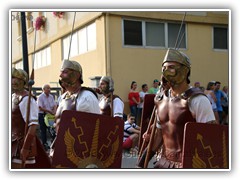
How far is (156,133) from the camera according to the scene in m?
3.40

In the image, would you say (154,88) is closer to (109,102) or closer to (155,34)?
(155,34)

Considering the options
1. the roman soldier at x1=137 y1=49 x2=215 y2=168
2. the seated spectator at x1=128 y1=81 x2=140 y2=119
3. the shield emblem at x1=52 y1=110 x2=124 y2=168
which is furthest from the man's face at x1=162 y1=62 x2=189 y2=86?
the seated spectator at x1=128 y1=81 x2=140 y2=119

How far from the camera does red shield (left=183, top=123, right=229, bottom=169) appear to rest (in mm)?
2893

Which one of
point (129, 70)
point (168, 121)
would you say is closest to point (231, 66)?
point (168, 121)

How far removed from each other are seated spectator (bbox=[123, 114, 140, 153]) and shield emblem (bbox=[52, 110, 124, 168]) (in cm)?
280

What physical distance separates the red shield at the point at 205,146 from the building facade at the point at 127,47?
488cm

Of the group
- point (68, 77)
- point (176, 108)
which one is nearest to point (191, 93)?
point (176, 108)

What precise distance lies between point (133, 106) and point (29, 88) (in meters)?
4.34

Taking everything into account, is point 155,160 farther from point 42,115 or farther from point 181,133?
point 42,115

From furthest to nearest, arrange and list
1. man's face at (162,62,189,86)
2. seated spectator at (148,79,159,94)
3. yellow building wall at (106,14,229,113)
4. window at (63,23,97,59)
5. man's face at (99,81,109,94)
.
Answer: yellow building wall at (106,14,229,113) → window at (63,23,97,59) → seated spectator at (148,79,159,94) → man's face at (99,81,109,94) → man's face at (162,62,189,86)

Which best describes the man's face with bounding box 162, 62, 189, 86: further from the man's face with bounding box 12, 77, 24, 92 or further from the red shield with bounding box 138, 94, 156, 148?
the man's face with bounding box 12, 77, 24, 92

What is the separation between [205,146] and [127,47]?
23.1 ft

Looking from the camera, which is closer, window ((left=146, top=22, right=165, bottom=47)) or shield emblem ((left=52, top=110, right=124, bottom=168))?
shield emblem ((left=52, top=110, right=124, bottom=168))

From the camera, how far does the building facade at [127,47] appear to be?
28.0 feet
